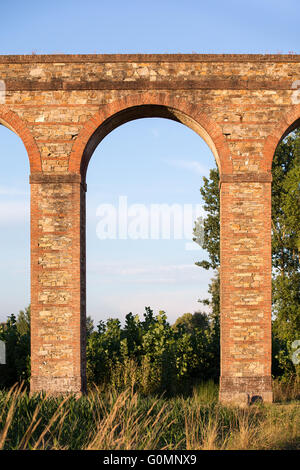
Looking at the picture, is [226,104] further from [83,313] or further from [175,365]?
[175,365]

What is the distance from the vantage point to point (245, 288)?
33.0 feet

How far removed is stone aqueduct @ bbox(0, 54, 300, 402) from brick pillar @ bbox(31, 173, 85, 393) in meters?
0.02

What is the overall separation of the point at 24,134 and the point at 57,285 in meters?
3.62

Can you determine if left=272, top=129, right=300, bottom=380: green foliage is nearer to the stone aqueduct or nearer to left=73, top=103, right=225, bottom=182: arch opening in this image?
the stone aqueduct

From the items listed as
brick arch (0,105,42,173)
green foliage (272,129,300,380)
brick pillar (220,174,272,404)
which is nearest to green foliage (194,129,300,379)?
green foliage (272,129,300,380)

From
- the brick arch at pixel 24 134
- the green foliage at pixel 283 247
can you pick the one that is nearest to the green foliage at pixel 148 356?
the green foliage at pixel 283 247

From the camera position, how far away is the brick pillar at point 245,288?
9.88 m

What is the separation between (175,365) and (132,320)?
198 centimetres

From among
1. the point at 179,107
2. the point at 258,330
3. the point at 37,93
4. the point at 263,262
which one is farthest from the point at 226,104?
the point at 258,330

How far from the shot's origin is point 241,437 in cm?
624

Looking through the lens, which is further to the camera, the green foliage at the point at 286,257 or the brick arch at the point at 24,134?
the green foliage at the point at 286,257

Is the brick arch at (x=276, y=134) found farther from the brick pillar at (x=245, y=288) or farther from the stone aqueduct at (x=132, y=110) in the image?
the brick pillar at (x=245, y=288)

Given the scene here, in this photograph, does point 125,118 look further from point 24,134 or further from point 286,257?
point 286,257

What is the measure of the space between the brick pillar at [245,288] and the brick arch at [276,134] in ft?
1.21
